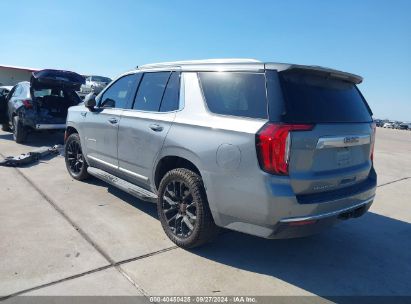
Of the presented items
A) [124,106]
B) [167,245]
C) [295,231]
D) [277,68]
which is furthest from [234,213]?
[124,106]

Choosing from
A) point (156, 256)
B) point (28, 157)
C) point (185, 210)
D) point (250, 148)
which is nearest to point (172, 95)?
point (185, 210)

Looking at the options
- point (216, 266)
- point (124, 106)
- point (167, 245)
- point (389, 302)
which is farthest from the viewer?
point (124, 106)

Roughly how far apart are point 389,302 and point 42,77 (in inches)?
331

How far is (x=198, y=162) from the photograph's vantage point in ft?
11.5

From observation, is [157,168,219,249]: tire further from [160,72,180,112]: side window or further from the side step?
[160,72,180,112]: side window

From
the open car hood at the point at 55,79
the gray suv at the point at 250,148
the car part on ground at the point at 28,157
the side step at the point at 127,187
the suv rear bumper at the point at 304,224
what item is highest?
the open car hood at the point at 55,79

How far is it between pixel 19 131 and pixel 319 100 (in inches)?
331

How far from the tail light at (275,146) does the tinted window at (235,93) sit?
0.60 feet

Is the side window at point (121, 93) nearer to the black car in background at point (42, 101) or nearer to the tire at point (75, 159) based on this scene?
the tire at point (75, 159)

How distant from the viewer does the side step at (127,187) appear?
430 cm

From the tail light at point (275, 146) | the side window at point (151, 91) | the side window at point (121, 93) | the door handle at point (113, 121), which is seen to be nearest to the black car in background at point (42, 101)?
the side window at point (121, 93)

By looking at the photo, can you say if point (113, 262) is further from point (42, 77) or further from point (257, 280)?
point (42, 77)

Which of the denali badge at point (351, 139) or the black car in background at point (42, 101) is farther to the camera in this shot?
the black car in background at point (42, 101)

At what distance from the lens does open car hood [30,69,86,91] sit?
28.7 ft
